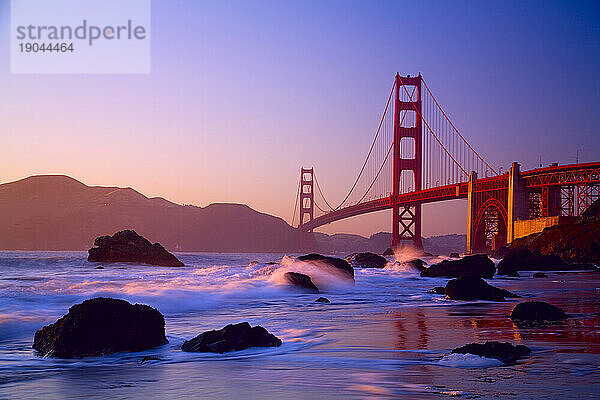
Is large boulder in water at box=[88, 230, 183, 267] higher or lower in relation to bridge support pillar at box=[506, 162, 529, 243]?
lower

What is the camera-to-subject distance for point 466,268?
2047 cm

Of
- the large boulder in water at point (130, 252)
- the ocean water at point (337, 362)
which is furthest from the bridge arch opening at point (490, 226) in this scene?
the ocean water at point (337, 362)

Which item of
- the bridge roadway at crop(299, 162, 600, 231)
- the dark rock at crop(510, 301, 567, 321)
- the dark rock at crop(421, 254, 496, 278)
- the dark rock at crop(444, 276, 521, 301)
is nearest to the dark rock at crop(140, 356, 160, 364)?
the dark rock at crop(510, 301, 567, 321)

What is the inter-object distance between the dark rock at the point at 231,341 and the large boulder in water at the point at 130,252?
2839 centimetres

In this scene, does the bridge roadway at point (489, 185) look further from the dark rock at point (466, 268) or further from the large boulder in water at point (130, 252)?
the dark rock at point (466, 268)

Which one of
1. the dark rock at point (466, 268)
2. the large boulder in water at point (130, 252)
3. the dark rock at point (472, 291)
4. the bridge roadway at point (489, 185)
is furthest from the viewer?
the bridge roadway at point (489, 185)

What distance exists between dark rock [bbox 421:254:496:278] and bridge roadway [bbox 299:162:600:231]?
88.7ft

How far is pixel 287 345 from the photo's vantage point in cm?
557

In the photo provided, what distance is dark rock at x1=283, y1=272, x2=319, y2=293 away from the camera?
527 inches

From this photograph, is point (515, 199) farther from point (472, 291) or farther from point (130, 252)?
point (472, 291)

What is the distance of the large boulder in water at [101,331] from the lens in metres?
5.20

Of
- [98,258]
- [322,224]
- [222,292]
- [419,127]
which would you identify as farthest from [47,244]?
[222,292]

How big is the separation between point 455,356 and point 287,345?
167 cm

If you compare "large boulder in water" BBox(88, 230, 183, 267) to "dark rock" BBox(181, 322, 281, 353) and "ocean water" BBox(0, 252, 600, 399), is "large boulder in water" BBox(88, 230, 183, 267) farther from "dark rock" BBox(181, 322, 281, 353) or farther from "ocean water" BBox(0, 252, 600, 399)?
"dark rock" BBox(181, 322, 281, 353)
